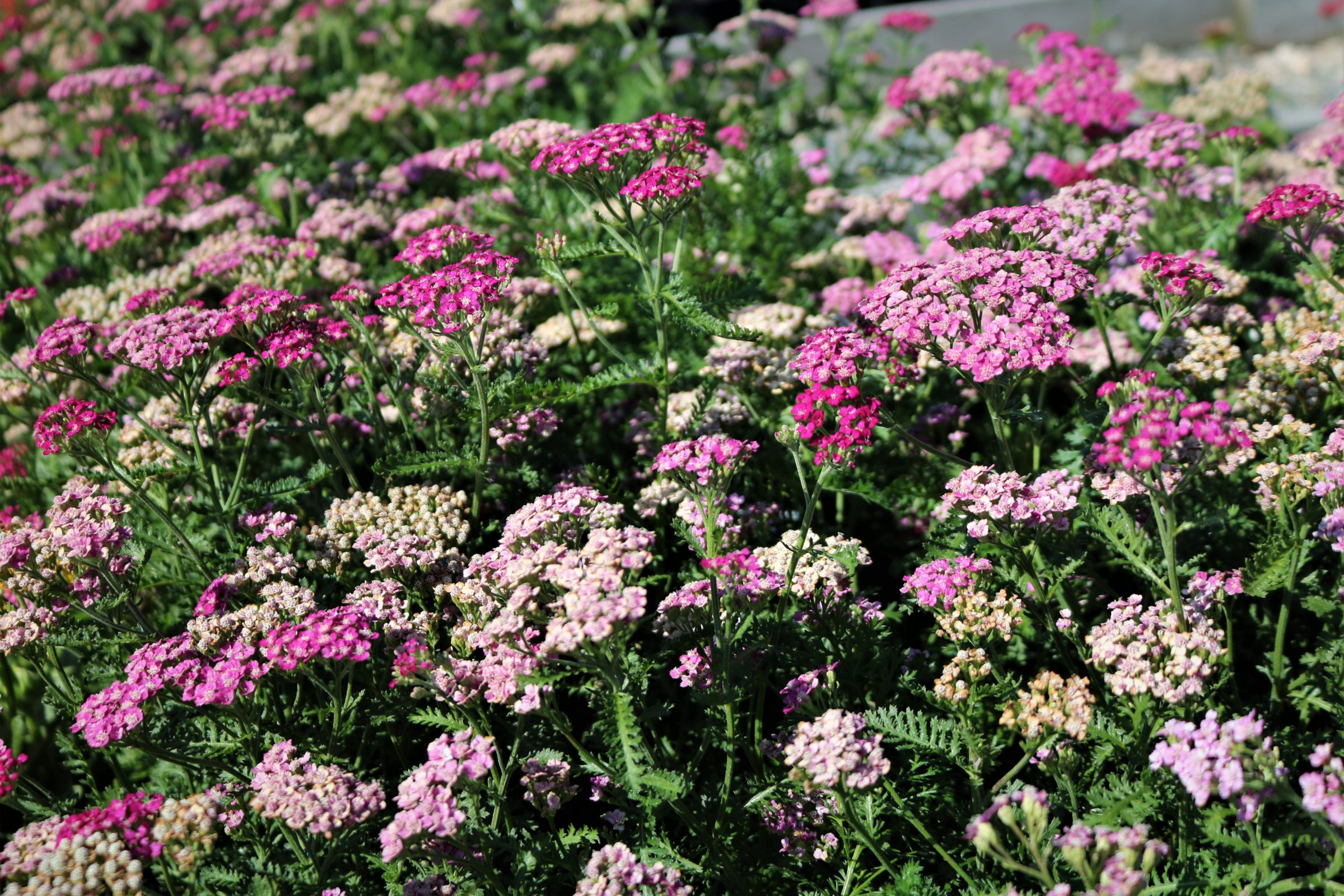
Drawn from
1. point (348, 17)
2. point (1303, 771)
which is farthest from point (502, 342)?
point (348, 17)

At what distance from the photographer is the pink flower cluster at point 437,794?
268 centimetres

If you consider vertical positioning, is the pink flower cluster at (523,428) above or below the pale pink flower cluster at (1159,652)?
above

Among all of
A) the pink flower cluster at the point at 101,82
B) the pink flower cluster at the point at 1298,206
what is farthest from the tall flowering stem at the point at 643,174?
the pink flower cluster at the point at 101,82

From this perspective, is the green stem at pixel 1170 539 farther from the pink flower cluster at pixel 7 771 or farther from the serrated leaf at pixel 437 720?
the pink flower cluster at pixel 7 771

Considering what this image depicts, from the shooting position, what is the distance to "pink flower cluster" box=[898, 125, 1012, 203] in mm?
5426

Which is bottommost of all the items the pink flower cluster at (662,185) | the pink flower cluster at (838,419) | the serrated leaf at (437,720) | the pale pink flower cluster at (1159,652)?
the serrated leaf at (437,720)

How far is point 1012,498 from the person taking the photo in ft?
10.7

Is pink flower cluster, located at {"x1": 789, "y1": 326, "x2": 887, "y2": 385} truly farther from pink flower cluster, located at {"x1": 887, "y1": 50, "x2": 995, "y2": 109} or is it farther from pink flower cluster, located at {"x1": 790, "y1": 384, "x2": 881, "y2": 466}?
pink flower cluster, located at {"x1": 887, "y1": 50, "x2": 995, "y2": 109}

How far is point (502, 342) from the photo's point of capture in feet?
14.2

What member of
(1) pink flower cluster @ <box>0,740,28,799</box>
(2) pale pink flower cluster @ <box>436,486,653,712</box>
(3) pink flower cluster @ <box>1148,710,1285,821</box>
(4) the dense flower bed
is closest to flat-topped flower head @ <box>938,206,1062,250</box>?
(4) the dense flower bed

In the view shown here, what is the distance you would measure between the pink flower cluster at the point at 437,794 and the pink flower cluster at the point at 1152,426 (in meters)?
1.96

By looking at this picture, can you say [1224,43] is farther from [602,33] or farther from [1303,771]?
[1303,771]

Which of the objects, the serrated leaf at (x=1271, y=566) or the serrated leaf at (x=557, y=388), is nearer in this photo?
the serrated leaf at (x=1271, y=566)

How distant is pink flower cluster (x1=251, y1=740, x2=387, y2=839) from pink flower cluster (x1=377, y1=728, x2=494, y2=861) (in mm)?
142
